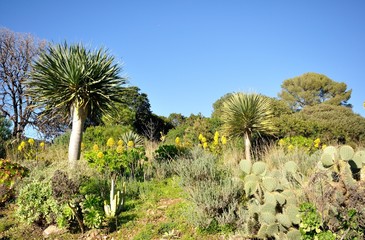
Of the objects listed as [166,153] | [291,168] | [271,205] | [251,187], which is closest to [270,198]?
[271,205]

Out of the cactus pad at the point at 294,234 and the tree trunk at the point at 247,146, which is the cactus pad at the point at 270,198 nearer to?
the cactus pad at the point at 294,234

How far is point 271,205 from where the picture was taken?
14.5 feet

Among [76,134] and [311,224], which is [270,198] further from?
[76,134]

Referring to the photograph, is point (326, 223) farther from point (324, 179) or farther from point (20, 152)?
point (20, 152)

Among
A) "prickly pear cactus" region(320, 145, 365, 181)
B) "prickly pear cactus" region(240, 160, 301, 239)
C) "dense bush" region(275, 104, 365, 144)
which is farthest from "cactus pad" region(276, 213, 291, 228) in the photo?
"dense bush" region(275, 104, 365, 144)

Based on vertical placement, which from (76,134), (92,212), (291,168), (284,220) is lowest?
(284,220)

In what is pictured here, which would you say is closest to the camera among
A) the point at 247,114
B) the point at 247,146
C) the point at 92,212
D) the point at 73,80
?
the point at 92,212

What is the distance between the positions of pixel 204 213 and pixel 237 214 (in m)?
0.53

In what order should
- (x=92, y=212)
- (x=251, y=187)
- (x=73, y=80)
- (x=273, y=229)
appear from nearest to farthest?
(x=273, y=229) < (x=251, y=187) < (x=92, y=212) < (x=73, y=80)

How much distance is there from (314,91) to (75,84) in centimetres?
3221

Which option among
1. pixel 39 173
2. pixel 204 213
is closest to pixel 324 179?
pixel 204 213

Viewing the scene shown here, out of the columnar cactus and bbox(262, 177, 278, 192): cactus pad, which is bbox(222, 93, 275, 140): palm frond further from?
bbox(262, 177, 278, 192): cactus pad

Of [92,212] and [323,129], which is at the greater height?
[323,129]

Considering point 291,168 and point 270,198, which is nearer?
point 270,198
